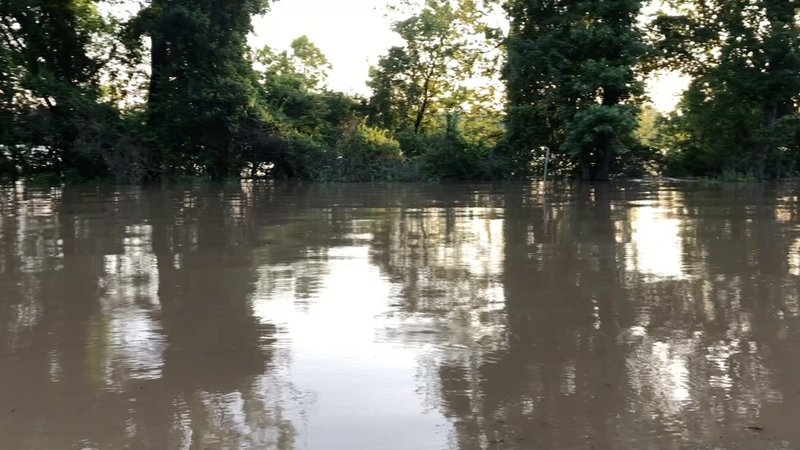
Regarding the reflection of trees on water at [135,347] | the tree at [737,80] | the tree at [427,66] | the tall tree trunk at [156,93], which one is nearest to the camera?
the reflection of trees on water at [135,347]

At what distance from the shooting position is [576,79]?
1224 inches

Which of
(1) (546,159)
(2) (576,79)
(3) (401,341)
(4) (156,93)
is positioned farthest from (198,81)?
(3) (401,341)

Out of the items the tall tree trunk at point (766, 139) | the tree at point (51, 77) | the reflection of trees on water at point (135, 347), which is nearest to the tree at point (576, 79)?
the tall tree trunk at point (766, 139)

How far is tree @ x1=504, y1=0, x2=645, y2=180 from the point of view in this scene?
99.3ft

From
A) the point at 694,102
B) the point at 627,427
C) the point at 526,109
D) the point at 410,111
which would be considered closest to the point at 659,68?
the point at 694,102

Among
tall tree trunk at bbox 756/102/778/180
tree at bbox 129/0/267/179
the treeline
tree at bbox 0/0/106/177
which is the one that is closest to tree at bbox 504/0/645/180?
the treeline

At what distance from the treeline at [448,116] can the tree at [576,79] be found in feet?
0.27

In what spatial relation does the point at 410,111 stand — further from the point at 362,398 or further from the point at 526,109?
the point at 362,398

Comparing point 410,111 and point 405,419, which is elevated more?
point 410,111

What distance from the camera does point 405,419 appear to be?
395 centimetres

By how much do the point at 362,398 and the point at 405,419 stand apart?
39 cm

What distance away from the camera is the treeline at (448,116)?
30703 millimetres

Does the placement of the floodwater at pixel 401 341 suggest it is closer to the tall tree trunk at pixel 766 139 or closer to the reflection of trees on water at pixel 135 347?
the reflection of trees on water at pixel 135 347

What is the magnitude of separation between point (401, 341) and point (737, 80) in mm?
30848
